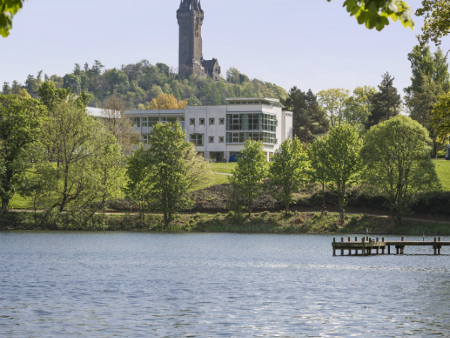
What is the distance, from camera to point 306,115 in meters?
136

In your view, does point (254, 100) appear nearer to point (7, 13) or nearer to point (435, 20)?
point (435, 20)

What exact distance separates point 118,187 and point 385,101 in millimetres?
68915

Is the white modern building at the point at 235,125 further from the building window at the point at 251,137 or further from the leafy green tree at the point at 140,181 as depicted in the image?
the leafy green tree at the point at 140,181

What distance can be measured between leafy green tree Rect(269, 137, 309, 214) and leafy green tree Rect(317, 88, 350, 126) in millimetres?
72047

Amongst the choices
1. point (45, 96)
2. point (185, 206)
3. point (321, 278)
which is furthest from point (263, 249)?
point (45, 96)

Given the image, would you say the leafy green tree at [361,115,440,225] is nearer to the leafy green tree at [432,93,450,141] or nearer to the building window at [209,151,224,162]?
the leafy green tree at [432,93,450,141]

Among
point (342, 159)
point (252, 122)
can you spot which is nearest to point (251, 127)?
point (252, 122)

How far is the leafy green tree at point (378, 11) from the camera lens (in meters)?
7.02

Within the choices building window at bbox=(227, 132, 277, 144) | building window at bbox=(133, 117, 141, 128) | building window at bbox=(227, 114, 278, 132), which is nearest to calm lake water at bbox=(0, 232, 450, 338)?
building window at bbox=(227, 132, 277, 144)

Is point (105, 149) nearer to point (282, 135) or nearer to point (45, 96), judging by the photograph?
point (45, 96)

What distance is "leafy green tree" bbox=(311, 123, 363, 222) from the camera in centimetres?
7600

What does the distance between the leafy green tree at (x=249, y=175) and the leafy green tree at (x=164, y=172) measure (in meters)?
7.68

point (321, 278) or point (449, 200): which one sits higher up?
point (449, 200)

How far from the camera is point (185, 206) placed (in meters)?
77.9
